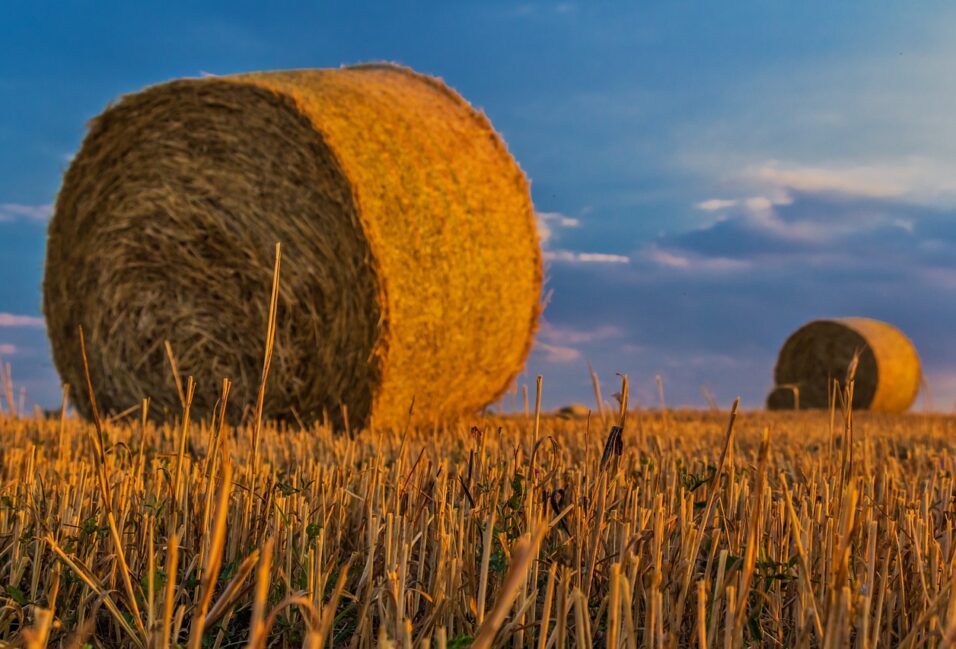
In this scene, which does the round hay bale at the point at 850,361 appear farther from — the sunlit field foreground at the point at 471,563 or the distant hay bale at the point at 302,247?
the sunlit field foreground at the point at 471,563

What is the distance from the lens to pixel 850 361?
13.4 meters

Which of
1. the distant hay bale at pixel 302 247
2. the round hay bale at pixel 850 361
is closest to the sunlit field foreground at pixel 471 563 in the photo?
the distant hay bale at pixel 302 247

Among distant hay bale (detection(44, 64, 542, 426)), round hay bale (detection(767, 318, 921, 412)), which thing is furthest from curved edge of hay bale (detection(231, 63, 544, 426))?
round hay bale (detection(767, 318, 921, 412))

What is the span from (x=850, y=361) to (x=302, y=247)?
994cm

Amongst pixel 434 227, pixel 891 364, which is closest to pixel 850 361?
pixel 891 364

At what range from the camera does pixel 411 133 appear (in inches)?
246

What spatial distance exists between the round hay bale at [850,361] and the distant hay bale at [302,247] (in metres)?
7.73

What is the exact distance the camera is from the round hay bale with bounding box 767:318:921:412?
1307 centimetres

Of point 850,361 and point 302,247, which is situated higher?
point 850,361

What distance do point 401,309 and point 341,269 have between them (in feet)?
1.53

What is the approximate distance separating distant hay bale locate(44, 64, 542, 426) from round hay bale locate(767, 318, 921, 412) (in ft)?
25.3

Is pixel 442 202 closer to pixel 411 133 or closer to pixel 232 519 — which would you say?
pixel 411 133

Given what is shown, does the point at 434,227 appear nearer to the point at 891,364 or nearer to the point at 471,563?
the point at 471,563

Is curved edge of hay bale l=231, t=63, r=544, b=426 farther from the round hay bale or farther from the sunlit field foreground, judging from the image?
the round hay bale
